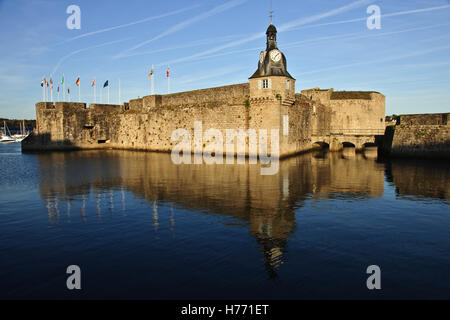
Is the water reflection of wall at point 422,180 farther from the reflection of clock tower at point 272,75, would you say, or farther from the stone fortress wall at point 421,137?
the reflection of clock tower at point 272,75

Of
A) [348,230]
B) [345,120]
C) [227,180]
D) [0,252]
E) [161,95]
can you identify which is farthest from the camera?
[345,120]

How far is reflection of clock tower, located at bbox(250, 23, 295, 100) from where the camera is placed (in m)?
27.0

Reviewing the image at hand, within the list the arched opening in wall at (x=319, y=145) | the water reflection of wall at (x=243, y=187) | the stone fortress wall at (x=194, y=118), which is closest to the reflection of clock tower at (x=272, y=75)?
the stone fortress wall at (x=194, y=118)

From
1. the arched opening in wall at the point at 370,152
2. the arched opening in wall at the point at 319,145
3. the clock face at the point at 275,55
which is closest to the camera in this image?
the clock face at the point at 275,55

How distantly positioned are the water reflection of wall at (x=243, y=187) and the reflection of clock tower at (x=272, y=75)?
773cm

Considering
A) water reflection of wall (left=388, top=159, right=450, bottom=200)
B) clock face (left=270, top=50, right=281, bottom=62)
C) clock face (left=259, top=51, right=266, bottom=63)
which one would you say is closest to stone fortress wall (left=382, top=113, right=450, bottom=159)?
water reflection of wall (left=388, top=159, right=450, bottom=200)

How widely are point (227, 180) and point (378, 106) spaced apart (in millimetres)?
37196

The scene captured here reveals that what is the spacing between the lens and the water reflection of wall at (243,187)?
10.2 meters

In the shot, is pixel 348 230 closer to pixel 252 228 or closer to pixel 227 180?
pixel 252 228

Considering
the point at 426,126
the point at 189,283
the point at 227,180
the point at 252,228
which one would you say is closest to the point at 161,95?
the point at 227,180

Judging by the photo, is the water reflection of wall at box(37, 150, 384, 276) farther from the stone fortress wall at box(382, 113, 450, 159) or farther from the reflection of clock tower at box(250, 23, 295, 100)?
the reflection of clock tower at box(250, 23, 295, 100)

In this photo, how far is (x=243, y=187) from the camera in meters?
15.7

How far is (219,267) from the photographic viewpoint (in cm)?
695
